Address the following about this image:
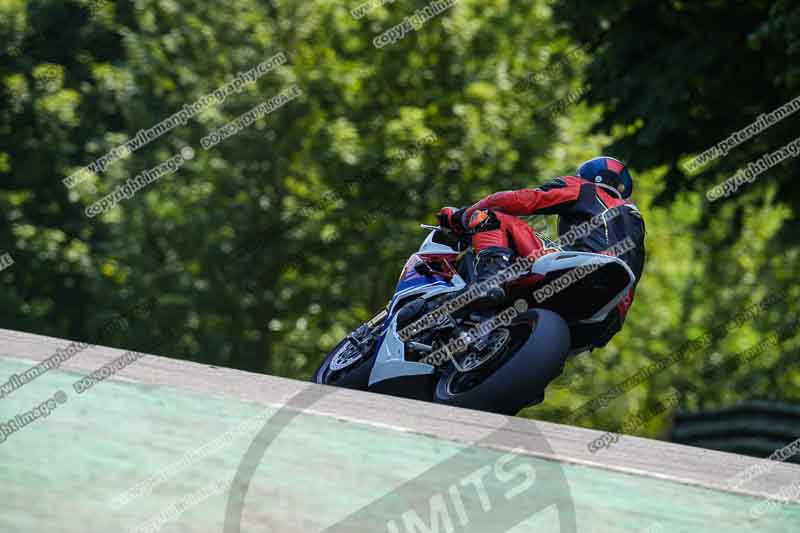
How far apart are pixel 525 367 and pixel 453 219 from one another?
145 centimetres

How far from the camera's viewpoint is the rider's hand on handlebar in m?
7.42

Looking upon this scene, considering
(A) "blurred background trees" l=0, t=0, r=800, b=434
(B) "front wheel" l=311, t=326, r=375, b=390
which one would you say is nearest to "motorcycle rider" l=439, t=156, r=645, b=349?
(B) "front wheel" l=311, t=326, r=375, b=390

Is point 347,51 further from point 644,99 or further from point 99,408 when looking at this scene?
point 99,408

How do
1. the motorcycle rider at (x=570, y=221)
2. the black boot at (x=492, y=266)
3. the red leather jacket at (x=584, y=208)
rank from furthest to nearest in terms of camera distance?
the red leather jacket at (x=584, y=208), the motorcycle rider at (x=570, y=221), the black boot at (x=492, y=266)

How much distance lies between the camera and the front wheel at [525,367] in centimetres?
625

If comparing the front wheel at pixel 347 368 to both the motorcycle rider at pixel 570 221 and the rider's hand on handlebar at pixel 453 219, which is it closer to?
the rider's hand on handlebar at pixel 453 219

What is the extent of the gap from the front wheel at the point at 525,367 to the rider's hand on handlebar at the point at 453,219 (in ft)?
3.37

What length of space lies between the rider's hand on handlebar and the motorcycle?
0.22 feet

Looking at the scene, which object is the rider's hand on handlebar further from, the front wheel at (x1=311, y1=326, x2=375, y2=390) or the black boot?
the front wheel at (x1=311, y1=326, x2=375, y2=390)

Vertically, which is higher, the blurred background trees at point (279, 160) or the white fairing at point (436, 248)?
the white fairing at point (436, 248)

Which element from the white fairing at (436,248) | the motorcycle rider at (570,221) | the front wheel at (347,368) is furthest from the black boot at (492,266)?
the front wheel at (347,368)

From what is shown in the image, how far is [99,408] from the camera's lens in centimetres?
312

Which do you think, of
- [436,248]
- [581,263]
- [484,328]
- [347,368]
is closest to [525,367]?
[484,328]

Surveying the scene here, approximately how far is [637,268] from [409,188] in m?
18.6
